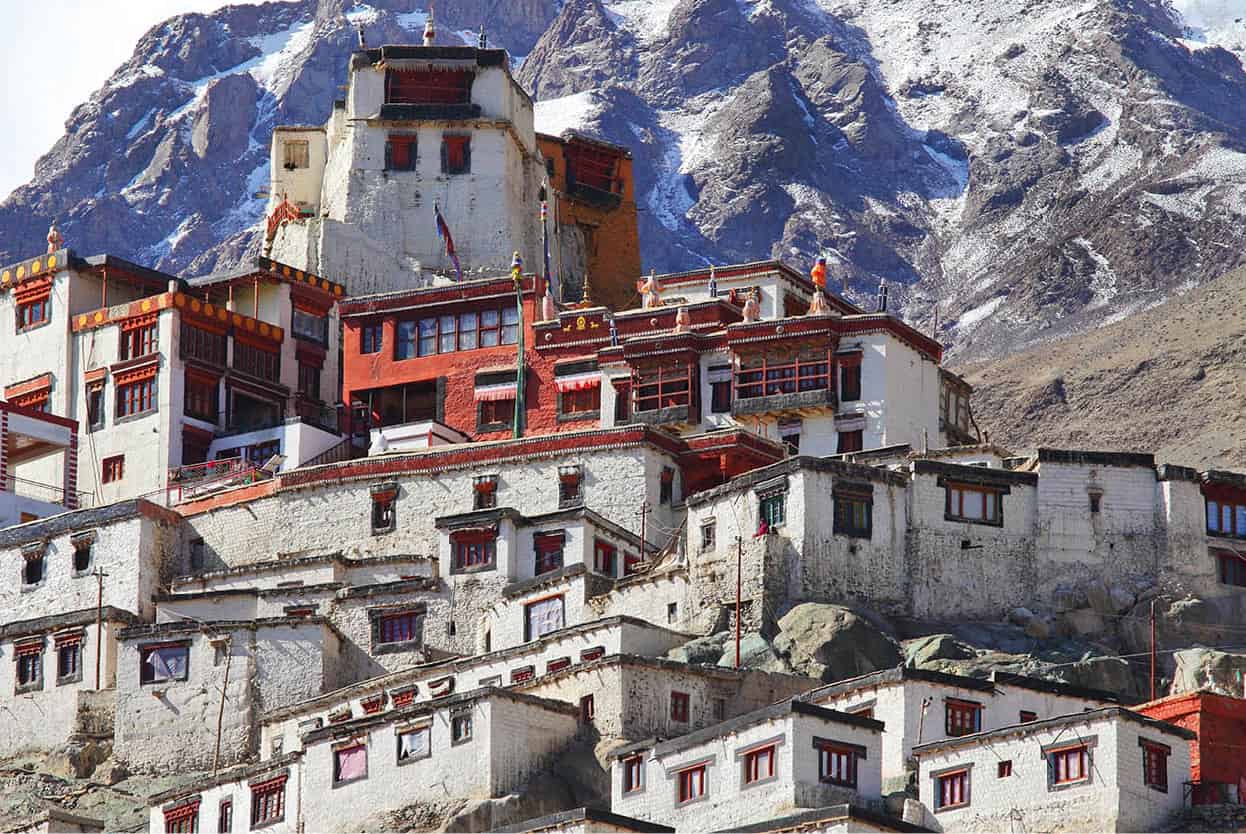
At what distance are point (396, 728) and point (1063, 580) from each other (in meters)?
21.6

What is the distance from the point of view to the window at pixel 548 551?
273ft

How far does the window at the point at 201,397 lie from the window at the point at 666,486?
830 inches

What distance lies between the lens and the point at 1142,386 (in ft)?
500

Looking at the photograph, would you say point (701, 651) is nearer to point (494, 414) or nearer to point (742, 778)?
point (742, 778)

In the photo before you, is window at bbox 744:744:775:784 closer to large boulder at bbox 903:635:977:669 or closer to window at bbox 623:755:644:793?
window at bbox 623:755:644:793

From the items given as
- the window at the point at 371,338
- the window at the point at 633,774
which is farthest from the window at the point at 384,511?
the window at the point at 633,774

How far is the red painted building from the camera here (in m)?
63.5

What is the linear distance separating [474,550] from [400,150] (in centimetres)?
3627

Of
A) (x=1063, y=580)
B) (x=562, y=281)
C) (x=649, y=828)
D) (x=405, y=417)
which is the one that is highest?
(x=562, y=281)

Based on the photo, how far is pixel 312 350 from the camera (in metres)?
107

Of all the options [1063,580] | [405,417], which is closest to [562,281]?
[405,417]

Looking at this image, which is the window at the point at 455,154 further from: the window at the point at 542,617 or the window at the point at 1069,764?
the window at the point at 1069,764

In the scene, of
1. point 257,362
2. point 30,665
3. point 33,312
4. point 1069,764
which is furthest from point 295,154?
point 1069,764

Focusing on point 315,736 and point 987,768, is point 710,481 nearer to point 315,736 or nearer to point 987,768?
point 315,736
